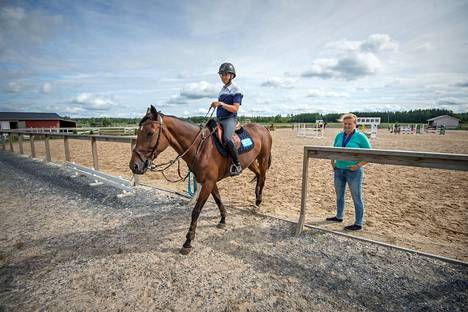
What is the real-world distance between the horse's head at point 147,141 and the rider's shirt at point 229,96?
1210 mm

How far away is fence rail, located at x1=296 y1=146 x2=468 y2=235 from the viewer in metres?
2.79

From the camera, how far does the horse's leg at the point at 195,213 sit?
348 centimetres

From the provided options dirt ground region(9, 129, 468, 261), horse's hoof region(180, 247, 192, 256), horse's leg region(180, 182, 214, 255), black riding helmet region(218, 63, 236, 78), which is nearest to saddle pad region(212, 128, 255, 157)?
horse's leg region(180, 182, 214, 255)

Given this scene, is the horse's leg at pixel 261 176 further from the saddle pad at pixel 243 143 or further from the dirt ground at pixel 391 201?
the saddle pad at pixel 243 143

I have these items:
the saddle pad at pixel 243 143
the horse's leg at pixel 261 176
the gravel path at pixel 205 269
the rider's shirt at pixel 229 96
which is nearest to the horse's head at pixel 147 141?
the saddle pad at pixel 243 143

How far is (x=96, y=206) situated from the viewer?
5438 millimetres

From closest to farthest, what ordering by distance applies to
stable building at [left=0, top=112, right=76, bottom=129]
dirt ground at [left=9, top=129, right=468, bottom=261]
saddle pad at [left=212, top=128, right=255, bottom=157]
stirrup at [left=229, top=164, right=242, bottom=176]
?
1. dirt ground at [left=9, top=129, right=468, bottom=261]
2. saddle pad at [left=212, top=128, right=255, bottom=157]
3. stirrup at [left=229, top=164, right=242, bottom=176]
4. stable building at [left=0, top=112, right=76, bottom=129]

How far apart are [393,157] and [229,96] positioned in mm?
2756

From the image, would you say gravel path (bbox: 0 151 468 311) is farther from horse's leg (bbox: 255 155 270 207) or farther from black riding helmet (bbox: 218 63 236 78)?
black riding helmet (bbox: 218 63 236 78)

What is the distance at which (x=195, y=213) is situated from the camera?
12.1ft

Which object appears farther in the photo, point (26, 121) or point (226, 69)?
point (26, 121)

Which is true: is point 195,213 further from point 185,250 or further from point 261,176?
point 261,176

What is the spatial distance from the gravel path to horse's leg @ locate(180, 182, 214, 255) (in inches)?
5.2

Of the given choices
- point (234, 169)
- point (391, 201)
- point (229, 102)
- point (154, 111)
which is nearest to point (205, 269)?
point (234, 169)
